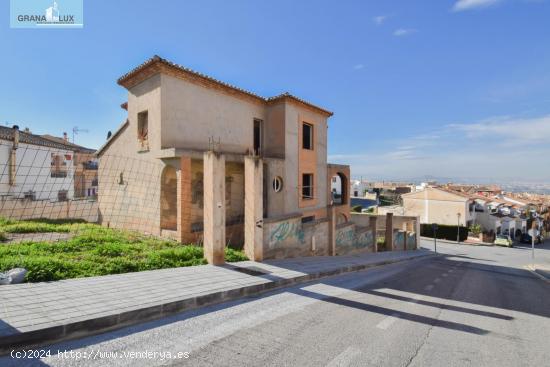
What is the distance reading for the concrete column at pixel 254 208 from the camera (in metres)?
8.32

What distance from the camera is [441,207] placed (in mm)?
38625

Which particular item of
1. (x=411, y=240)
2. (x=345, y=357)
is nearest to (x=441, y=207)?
(x=411, y=240)

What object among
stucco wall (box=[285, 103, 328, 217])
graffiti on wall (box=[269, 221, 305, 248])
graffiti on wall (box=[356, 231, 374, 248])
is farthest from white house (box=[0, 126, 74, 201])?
graffiti on wall (box=[356, 231, 374, 248])

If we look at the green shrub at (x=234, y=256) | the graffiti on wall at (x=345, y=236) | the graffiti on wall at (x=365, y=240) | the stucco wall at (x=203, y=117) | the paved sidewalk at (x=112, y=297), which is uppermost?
the stucco wall at (x=203, y=117)

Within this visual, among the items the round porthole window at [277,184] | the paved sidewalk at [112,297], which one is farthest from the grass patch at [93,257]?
the round porthole window at [277,184]

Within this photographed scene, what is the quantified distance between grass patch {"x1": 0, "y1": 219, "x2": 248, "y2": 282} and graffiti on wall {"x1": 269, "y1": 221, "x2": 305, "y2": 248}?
47.7 inches

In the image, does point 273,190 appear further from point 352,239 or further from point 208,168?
point 208,168

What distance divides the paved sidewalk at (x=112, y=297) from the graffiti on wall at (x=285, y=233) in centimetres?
191

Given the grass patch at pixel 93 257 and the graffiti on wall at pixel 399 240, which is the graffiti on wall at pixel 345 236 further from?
the graffiti on wall at pixel 399 240

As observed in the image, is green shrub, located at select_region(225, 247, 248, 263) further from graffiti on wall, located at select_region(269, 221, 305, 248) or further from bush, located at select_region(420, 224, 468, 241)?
bush, located at select_region(420, 224, 468, 241)

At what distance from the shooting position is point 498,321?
529cm

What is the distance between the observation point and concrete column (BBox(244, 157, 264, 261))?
8320 mm

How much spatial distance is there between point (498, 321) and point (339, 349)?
3696 millimetres

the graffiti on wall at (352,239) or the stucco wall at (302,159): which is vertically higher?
the stucco wall at (302,159)
